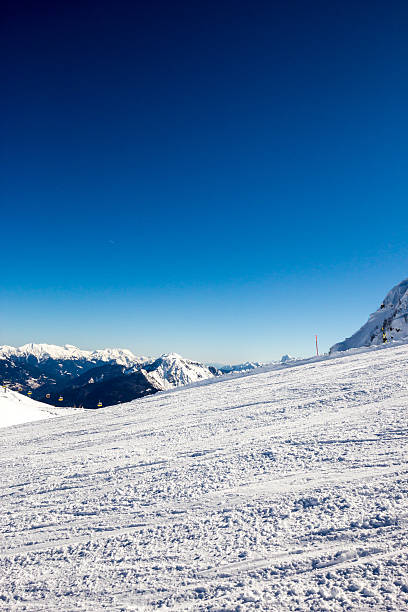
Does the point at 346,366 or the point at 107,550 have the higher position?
the point at 346,366

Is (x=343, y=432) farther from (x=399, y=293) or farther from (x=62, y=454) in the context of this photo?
(x=399, y=293)

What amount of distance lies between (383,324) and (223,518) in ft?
130

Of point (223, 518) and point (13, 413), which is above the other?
point (223, 518)

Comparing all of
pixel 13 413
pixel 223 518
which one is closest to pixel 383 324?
pixel 223 518

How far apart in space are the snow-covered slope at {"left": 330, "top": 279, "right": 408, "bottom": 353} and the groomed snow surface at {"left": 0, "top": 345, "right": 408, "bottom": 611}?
29.0 metres

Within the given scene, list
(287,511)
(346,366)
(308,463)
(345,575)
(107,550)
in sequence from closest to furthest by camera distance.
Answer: (345,575), (107,550), (287,511), (308,463), (346,366)

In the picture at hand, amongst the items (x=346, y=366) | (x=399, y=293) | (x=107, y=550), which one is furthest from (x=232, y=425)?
(x=399, y=293)

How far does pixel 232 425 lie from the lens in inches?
305

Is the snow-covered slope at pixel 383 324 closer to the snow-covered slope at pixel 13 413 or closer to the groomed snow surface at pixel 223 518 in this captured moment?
the groomed snow surface at pixel 223 518

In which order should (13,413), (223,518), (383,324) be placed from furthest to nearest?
(13,413) → (383,324) → (223,518)

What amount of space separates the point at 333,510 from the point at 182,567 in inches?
72.2

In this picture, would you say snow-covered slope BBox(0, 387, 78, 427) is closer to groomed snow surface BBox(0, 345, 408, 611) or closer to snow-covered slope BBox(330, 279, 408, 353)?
groomed snow surface BBox(0, 345, 408, 611)

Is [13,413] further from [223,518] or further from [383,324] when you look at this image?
[383,324]

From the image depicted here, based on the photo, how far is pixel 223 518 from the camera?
3.99m
